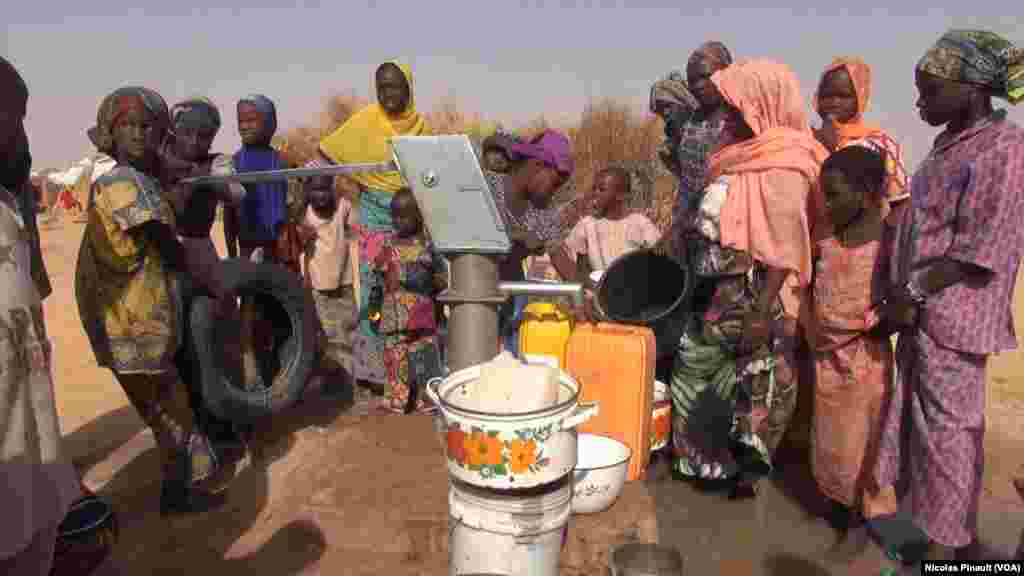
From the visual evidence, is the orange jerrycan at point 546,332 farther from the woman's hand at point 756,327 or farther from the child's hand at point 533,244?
the woman's hand at point 756,327

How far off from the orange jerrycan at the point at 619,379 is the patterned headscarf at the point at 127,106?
194 centimetres

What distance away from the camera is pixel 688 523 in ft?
9.64

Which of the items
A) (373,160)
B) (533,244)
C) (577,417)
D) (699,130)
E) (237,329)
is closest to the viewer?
(577,417)

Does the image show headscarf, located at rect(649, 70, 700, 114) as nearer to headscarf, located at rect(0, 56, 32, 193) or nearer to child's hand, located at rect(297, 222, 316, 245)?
child's hand, located at rect(297, 222, 316, 245)

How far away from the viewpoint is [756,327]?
279 centimetres

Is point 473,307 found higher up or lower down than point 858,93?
lower down

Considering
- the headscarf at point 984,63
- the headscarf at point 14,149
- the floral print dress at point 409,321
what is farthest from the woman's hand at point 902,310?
the headscarf at point 14,149

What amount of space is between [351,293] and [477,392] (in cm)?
283

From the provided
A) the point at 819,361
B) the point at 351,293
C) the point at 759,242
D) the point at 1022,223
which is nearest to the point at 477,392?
the point at 759,242

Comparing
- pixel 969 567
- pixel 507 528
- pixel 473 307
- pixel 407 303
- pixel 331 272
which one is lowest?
pixel 969 567

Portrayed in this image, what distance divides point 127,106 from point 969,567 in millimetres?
3373

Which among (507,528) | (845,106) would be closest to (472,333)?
(507,528)

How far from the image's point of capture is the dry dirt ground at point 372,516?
254 centimetres

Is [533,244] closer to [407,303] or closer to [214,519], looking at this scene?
[407,303]
